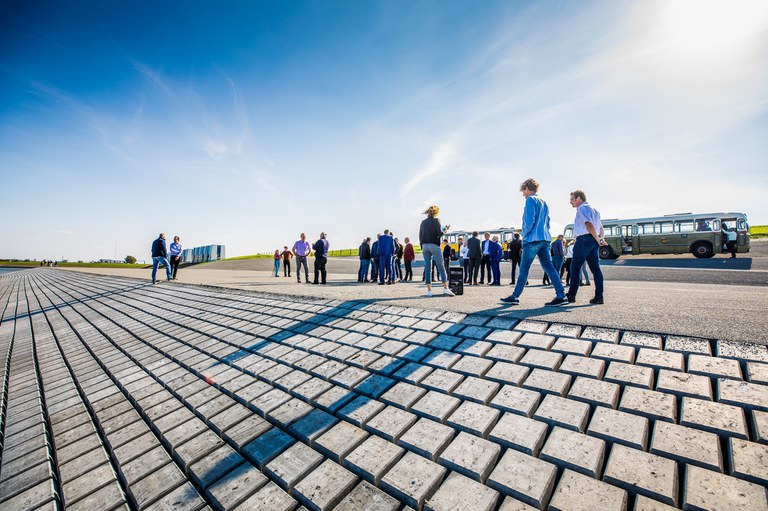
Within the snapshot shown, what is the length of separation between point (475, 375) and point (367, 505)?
1398 millimetres

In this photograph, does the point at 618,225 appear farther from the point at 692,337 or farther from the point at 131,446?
the point at 131,446

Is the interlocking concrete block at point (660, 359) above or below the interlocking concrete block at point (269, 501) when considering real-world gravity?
above

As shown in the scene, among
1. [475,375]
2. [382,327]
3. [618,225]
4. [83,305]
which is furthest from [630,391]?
[618,225]

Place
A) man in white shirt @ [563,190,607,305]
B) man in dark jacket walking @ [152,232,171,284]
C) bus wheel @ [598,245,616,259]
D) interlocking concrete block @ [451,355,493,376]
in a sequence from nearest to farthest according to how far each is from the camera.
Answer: interlocking concrete block @ [451,355,493,376] → man in white shirt @ [563,190,607,305] → man in dark jacket walking @ [152,232,171,284] → bus wheel @ [598,245,616,259]

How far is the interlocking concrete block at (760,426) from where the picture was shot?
1822 mm

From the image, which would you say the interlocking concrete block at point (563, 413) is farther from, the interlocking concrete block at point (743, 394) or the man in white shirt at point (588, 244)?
Answer: the man in white shirt at point (588, 244)

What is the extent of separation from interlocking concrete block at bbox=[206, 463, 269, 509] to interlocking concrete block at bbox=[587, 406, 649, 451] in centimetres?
208

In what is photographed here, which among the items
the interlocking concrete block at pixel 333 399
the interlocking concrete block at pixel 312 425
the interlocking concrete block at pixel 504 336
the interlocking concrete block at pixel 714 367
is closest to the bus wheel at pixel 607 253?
the interlocking concrete block at pixel 504 336

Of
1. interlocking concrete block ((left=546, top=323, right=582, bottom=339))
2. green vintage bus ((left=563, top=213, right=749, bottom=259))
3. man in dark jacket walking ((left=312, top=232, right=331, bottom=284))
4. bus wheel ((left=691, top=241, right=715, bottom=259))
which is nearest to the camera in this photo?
interlocking concrete block ((left=546, top=323, right=582, bottom=339))

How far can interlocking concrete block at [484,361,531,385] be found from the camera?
105 inches

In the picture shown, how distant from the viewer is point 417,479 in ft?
6.17

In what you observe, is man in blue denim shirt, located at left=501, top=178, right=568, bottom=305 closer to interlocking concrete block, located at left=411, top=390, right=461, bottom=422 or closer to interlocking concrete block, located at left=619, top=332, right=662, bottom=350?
interlocking concrete block, located at left=619, top=332, right=662, bottom=350

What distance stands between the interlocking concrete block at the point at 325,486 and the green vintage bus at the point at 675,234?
25.3 m

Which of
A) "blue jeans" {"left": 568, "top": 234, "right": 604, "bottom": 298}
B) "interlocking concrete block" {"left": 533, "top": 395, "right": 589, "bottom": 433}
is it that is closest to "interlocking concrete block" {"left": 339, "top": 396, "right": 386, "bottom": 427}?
"interlocking concrete block" {"left": 533, "top": 395, "right": 589, "bottom": 433}
